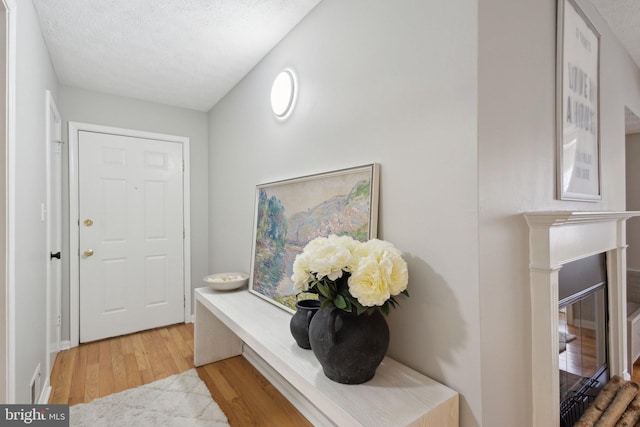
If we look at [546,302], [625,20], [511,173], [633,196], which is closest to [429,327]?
[546,302]

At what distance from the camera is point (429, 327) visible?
1.25 metres

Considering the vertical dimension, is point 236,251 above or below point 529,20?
below

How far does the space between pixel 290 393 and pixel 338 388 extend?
1035mm

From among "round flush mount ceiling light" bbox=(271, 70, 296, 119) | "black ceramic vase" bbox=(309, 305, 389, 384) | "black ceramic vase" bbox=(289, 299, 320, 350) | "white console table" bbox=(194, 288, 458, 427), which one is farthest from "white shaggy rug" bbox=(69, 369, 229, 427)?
"round flush mount ceiling light" bbox=(271, 70, 296, 119)

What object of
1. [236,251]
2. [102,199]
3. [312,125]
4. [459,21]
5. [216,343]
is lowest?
[216,343]

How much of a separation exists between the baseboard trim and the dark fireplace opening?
1.20 metres

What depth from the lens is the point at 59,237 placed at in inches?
109

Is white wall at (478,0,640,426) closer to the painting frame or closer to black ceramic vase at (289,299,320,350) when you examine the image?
the painting frame

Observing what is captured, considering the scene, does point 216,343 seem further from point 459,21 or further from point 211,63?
point 459,21

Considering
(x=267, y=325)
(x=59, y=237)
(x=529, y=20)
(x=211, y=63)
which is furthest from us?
(x=59, y=237)

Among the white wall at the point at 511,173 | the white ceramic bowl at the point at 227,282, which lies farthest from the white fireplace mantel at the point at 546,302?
the white ceramic bowl at the point at 227,282

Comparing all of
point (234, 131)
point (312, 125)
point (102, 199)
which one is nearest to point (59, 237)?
point (102, 199)

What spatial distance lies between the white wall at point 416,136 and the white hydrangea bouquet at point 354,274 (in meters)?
0.17

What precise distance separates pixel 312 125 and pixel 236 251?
1.53 meters
